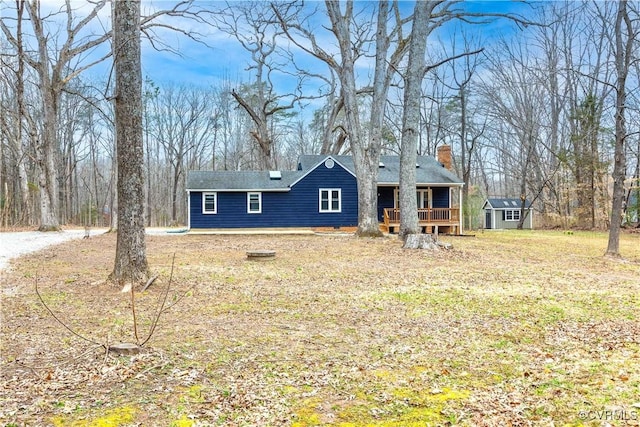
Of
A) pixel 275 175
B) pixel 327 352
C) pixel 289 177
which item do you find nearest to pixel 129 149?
pixel 327 352

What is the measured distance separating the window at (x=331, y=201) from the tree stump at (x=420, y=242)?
10.4m

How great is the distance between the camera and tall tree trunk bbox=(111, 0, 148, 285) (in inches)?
247

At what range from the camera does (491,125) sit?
31.6m

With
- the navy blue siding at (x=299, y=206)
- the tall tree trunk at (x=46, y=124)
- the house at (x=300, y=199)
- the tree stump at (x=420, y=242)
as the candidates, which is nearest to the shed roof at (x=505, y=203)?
the house at (x=300, y=199)

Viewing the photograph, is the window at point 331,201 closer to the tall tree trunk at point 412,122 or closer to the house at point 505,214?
the tall tree trunk at point 412,122

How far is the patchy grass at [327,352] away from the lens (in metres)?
2.79

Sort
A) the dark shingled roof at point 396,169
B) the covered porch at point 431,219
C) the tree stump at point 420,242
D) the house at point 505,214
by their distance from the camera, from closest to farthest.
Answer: the tree stump at point 420,242 < the covered porch at point 431,219 < the dark shingled roof at point 396,169 < the house at point 505,214

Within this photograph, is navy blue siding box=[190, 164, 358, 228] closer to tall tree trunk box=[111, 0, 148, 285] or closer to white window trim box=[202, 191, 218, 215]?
white window trim box=[202, 191, 218, 215]

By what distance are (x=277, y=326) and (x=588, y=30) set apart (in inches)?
1215

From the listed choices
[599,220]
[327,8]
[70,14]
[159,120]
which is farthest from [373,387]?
[159,120]

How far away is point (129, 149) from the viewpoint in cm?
629

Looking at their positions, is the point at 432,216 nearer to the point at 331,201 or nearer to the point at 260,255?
the point at 331,201

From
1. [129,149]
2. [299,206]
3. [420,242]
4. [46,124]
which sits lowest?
[420,242]
